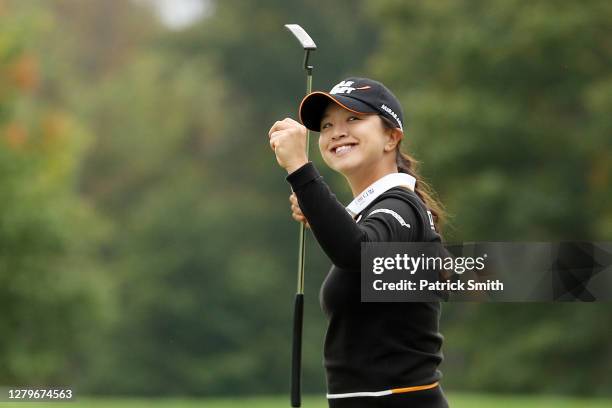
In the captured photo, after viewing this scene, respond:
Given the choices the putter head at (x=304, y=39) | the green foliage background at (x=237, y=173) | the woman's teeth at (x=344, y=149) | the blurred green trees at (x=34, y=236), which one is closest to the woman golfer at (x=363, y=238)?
the woman's teeth at (x=344, y=149)

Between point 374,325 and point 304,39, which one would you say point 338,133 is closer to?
point 304,39

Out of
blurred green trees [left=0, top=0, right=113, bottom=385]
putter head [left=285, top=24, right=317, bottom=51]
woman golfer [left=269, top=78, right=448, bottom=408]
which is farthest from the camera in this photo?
blurred green trees [left=0, top=0, right=113, bottom=385]

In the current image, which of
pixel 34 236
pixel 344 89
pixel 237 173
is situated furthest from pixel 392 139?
pixel 237 173

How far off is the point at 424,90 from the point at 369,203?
28.6 m

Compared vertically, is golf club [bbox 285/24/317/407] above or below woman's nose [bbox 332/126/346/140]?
below

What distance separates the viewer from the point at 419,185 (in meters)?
4.38

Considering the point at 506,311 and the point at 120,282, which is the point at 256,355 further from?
the point at 506,311

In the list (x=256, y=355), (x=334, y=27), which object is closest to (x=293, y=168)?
(x=256, y=355)

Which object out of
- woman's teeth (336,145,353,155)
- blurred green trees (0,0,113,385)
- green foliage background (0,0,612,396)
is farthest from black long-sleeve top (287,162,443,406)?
blurred green trees (0,0,113,385)

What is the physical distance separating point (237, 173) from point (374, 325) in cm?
4255

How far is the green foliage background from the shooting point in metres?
28.7

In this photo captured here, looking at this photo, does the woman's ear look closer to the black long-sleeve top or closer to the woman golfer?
the woman golfer

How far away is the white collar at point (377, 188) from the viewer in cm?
405

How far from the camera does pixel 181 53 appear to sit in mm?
46531
